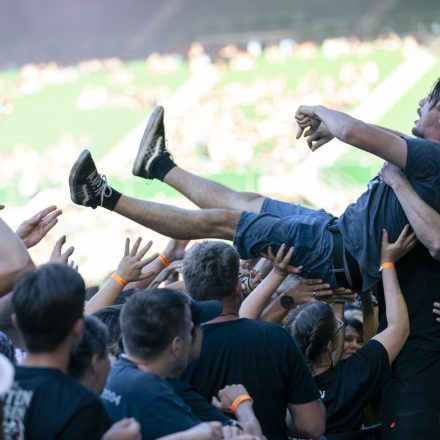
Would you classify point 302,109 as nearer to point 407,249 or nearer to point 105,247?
point 407,249

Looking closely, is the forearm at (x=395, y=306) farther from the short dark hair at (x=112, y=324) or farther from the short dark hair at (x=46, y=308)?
the short dark hair at (x=46, y=308)

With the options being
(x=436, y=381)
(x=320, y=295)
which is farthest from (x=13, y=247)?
(x=436, y=381)

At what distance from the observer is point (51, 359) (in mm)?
2566

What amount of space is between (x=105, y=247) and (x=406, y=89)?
28.8 feet

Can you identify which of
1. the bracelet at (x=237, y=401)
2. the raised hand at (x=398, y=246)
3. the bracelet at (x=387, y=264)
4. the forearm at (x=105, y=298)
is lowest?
the bracelet at (x=237, y=401)

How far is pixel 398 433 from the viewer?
4395mm

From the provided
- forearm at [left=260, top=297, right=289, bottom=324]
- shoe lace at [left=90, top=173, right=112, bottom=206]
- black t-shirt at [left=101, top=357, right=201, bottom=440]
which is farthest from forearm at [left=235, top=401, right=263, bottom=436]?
shoe lace at [left=90, top=173, right=112, bottom=206]

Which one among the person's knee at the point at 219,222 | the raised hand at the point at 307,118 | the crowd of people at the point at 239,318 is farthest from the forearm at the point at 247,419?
the raised hand at the point at 307,118

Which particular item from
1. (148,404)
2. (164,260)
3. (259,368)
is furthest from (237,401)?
(164,260)

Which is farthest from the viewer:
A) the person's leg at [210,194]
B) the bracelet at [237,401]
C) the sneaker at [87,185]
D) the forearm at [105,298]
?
the person's leg at [210,194]

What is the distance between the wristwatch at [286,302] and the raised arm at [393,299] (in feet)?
1.65

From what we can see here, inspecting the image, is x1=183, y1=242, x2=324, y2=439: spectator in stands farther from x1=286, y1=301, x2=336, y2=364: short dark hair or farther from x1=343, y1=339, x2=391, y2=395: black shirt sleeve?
x1=286, y1=301, x2=336, y2=364: short dark hair

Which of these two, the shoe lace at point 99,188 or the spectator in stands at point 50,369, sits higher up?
the shoe lace at point 99,188

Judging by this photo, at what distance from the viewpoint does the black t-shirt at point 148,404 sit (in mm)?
2840
